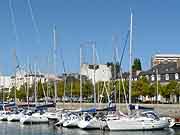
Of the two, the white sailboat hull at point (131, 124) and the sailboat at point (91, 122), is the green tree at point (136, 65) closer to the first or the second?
the sailboat at point (91, 122)

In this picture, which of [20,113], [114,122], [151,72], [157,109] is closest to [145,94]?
[151,72]

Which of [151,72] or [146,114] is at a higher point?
[151,72]

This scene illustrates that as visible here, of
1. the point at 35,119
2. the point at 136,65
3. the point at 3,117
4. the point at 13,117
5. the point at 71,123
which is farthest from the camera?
the point at 136,65

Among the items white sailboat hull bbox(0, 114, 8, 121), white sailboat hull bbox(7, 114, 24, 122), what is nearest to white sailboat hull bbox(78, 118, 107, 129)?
white sailboat hull bbox(7, 114, 24, 122)

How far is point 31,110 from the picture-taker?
78.8 metres

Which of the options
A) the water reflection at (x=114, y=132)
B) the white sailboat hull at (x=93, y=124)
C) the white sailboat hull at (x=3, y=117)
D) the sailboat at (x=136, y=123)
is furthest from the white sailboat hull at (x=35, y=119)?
the sailboat at (x=136, y=123)

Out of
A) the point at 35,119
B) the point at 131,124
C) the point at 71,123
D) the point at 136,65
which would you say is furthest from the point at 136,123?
the point at 136,65

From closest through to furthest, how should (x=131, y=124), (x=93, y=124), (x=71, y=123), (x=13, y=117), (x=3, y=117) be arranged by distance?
1. (x=131, y=124)
2. (x=93, y=124)
3. (x=71, y=123)
4. (x=13, y=117)
5. (x=3, y=117)

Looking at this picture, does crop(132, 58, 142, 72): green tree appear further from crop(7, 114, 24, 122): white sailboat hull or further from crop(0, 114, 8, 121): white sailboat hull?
crop(7, 114, 24, 122): white sailboat hull

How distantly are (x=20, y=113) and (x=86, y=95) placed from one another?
42.9 m

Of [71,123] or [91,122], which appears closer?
[91,122]

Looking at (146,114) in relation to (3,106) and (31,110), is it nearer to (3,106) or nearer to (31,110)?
(31,110)

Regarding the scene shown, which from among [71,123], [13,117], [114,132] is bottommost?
[114,132]

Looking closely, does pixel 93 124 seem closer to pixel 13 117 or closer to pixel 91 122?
pixel 91 122
